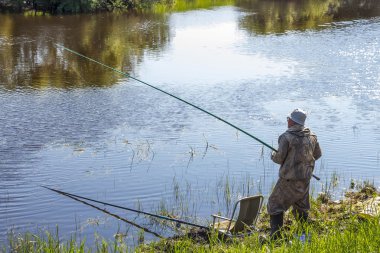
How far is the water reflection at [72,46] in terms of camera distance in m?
17.3

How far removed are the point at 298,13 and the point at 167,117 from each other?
22300 mm

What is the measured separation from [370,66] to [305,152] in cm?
1268

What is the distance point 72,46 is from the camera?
2267 cm

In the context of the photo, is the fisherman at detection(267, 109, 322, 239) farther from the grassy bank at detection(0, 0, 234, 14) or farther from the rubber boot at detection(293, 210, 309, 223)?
the grassy bank at detection(0, 0, 234, 14)

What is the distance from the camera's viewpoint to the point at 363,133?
11.7m

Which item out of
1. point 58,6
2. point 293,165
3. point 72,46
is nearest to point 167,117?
point 293,165

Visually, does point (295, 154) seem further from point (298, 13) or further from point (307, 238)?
point (298, 13)

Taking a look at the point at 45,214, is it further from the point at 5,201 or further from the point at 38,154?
the point at 38,154

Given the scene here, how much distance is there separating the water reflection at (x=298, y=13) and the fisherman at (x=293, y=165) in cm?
2010

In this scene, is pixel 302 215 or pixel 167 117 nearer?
pixel 302 215

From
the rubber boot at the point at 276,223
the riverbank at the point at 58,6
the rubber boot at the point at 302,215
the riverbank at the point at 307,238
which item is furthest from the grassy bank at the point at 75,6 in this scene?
the rubber boot at the point at 276,223

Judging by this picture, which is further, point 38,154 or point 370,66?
point 370,66

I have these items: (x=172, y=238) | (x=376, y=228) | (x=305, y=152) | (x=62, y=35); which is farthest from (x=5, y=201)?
(x=62, y=35)

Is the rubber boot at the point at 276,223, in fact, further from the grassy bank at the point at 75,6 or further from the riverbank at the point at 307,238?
the grassy bank at the point at 75,6
